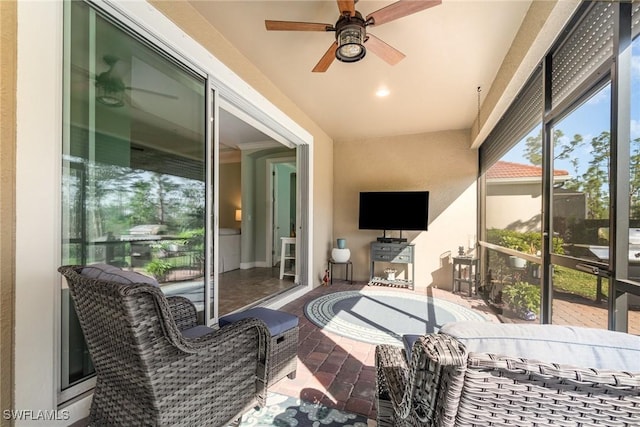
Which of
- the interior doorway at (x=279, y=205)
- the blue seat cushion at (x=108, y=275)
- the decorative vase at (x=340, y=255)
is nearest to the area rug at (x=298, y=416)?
the blue seat cushion at (x=108, y=275)

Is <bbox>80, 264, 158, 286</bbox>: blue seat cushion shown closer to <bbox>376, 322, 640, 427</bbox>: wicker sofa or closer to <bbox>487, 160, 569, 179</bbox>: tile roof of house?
<bbox>376, 322, 640, 427</bbox>: wicker sofa

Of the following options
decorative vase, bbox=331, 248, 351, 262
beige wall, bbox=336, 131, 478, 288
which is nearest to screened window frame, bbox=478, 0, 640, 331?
beige wall, bbox=336, 131, 478, 288

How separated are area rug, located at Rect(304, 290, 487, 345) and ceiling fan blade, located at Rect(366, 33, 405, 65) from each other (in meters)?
2.49

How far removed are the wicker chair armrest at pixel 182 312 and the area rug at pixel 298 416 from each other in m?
0.64

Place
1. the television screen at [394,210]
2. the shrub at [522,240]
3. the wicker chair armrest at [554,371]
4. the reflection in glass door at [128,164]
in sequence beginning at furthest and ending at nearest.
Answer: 1. the television screen at [394,210]
2. the shrub at [522,240]
3. the reflection in glass door at [128,164]
4. the wicker chair armrest at [554,371]

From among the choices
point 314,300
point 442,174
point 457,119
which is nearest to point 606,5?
point 457,119

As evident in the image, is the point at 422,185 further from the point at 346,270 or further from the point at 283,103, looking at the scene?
the point at 283,103

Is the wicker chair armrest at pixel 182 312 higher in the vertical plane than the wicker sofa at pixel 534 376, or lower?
lower

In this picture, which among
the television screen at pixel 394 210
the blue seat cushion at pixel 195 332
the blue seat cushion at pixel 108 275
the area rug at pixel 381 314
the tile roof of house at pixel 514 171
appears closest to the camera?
the blue seat cushion at pixel 108 275

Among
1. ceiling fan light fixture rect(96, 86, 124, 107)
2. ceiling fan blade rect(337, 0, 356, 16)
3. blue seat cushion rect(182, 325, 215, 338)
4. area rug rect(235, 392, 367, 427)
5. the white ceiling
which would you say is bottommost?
area rug rect(235, 392, 367, 427)

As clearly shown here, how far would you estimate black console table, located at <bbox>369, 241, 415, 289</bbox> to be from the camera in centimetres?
449

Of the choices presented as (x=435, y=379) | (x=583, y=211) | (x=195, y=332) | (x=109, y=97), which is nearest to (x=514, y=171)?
(x=583, y=211)

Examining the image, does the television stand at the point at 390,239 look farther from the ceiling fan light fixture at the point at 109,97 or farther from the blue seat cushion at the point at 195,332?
the ceiling fan light fixture at the point at 109,97

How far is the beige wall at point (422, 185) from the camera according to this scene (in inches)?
179
